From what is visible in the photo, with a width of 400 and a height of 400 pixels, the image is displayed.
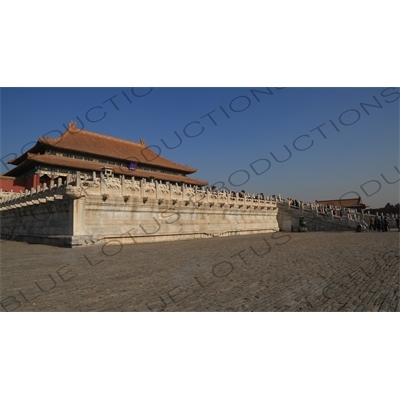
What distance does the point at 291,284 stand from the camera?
208 inches

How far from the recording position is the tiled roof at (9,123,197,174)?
83.6ft

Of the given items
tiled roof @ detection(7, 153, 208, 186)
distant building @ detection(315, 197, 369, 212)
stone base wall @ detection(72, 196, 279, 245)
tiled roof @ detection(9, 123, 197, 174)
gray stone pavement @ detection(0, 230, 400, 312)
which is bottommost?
gray stone pavement @ detection(0, 230, 400, 312)

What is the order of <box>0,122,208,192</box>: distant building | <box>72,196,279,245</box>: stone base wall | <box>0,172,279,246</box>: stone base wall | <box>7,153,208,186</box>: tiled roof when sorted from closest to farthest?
1. <box>0,172,279,246</box>: stone base wall
2. <box>72,196,279,245</box>: stone base wall
3. <box>7,153,208,186</box>: tiled roof
4. <box>0,122,208,192</box>: distant building

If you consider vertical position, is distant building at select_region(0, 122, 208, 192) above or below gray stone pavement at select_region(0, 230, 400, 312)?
above

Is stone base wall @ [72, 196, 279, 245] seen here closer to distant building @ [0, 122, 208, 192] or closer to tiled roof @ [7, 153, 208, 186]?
distant building @ [0, 122, 208, 192]

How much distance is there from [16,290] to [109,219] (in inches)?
323

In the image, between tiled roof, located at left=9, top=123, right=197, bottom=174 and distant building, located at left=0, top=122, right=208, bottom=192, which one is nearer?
distant building, located at left=0, top=122, right=208, bottom=192

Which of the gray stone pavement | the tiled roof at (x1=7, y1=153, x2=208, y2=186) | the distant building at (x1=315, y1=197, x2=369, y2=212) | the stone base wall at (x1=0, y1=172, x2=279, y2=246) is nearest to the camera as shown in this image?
the gray stone pavement

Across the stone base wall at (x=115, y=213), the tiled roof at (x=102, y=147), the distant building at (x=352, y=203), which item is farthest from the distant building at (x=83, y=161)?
the distant building at (x=352, y=203)

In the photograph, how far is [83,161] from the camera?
2580cm

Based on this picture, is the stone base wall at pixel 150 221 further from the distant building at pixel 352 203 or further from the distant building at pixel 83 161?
the distant building at pixel 352 203

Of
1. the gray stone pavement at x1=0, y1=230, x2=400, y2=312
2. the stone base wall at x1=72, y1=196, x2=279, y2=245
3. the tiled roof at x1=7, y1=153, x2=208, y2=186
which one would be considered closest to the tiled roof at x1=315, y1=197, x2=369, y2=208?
the tiled roof at x1=7, y1=153, x2=208, y2=186

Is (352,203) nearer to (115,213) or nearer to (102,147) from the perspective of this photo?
(102,147)

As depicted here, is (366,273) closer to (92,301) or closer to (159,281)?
(159,281)
